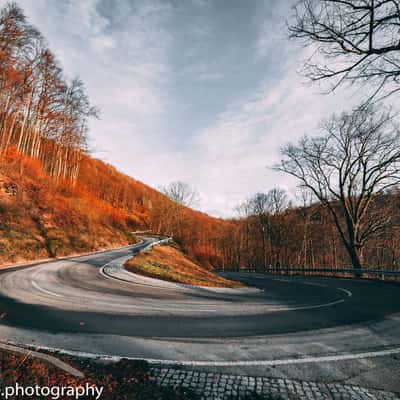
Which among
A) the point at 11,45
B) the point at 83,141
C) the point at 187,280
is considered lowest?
the point at 187,280

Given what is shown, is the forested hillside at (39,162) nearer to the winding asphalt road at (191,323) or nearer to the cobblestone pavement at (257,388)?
the winding asphalt road at (191,323)

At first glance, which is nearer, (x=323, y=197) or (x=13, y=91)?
(x=323, y=197)

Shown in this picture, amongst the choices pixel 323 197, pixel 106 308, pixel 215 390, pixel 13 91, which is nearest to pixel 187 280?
pixel 106 308

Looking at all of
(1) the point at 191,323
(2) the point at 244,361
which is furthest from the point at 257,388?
(1) the point at 191,323

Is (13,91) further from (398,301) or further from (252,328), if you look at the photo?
(398,301)

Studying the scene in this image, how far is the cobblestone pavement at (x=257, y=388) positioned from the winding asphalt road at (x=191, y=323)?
443 mm

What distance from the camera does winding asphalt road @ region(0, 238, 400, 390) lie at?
435 cm

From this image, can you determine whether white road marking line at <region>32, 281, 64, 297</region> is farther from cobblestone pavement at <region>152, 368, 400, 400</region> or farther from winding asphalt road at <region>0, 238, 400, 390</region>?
cobblestone pavement at <region>152, 368, 400, 400</region>

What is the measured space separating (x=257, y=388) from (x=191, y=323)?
291cm

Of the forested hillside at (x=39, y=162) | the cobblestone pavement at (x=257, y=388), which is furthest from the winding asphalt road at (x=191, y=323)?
the forested hillside at (x=39, y=162)

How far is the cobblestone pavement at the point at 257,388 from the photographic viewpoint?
9.89 ft

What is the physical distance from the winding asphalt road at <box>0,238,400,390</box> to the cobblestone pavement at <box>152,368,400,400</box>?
44 cm

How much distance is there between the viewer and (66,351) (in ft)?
13.6

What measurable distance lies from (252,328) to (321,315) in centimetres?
261
